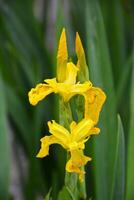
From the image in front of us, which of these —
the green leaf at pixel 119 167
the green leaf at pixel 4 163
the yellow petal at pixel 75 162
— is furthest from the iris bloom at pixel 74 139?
the green leaf at pixel 4 163

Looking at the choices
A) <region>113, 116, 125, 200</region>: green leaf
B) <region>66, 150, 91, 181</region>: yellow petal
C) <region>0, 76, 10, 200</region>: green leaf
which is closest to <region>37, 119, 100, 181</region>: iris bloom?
<region>66, 150, 91, 181</region>: yellow petal

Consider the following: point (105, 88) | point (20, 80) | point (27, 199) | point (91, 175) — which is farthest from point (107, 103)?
point (20, 80)

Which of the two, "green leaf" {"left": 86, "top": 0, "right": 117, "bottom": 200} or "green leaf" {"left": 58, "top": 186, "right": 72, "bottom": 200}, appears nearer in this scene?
"green leaf" {"left": 58, "top": 186, "right": 72, "bottom": 200}

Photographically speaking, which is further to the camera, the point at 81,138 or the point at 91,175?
the point at 91,175

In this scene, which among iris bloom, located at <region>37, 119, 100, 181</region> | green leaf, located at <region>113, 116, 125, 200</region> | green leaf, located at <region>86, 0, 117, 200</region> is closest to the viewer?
iris bloom, located at <region>37, 119, 100, 181</region>

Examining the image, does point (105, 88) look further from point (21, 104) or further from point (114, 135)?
point (21, 104)

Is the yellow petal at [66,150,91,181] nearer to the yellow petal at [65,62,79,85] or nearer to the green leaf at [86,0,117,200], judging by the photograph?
the yellow petal at [65,62,79,85]

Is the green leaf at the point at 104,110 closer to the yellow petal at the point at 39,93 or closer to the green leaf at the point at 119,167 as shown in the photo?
the green leaf at the point at 119,167
